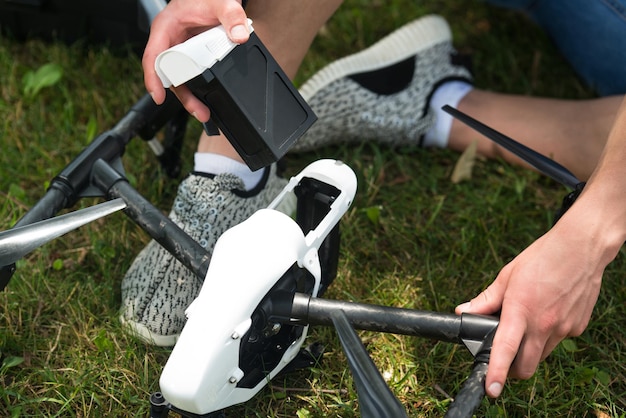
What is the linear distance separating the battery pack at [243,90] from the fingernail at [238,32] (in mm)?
15

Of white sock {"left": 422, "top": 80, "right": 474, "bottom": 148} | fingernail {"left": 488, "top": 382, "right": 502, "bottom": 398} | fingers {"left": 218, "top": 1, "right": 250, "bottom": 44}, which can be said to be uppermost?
fingers {"left": 218, "top": 1, "right": 250, "bottom": 44}

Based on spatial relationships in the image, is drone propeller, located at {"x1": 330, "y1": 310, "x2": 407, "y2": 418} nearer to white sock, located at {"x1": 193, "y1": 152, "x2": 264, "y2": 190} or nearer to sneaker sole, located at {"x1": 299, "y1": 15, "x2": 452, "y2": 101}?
white sock, located at {"x1": 193, "y1": 152, "x2": 264, "y2": 190}

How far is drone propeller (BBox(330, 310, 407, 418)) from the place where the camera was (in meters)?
1.04

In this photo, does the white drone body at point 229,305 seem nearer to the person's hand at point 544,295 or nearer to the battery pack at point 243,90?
→ the battery pack at point 243,90

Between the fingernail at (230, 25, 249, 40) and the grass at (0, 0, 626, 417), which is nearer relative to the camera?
the fingernail at (230, 25, 249, 40)

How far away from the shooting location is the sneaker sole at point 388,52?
6.18 feet

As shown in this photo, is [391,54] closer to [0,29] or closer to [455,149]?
[455,149]

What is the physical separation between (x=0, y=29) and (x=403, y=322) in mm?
1723

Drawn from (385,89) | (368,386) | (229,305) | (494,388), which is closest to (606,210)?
(494,388)

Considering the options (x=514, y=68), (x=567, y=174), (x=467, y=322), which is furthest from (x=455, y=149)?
(x=467, y=322)

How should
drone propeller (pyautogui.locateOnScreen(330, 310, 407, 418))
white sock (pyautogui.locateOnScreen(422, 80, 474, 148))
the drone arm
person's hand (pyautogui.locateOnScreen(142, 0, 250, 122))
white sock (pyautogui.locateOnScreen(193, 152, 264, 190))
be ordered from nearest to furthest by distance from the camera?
1. drone propeller (pyautogui.locateOnScreen(330, 310, 407, 418))
2. the drone arm
3. person's hand (pyautogui.locateOnScreen(142, 0, 250, 122))
4. white sock (pyautogui.locateOnScreen(193, 152, 264, 190))
5. white sock (pyautogui.locateOnScreen(422, 80, 474, 148))

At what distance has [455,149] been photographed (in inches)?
78.6

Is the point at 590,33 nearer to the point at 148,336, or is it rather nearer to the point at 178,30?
the point at 178,30

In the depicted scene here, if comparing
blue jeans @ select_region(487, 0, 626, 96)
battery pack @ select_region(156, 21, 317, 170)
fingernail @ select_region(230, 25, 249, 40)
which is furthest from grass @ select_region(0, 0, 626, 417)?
fingernail @ select_region(230, 25, 249, 40)
